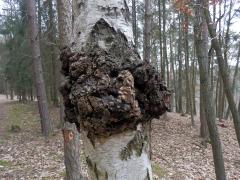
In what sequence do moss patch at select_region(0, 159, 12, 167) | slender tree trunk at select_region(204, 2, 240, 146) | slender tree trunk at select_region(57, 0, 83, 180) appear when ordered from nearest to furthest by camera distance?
slender tree trunk at select_region(57, 0, 83, 180) < slender tree trunk at select_region(204, 2, 240, 146) < moss patch at select_region(0, 159, 12, 167)

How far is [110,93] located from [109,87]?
21 mm

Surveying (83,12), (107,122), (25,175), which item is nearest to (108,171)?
(107,122)

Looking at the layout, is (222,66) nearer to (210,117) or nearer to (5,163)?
(210,117)

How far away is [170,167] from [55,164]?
3322 mm

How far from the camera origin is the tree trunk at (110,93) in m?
1.06

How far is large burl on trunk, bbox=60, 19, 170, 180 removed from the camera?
1.06 m

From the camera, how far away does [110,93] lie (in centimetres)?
107

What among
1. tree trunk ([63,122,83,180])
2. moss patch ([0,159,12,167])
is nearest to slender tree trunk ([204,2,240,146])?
tree trunk ([63,122,83,180])

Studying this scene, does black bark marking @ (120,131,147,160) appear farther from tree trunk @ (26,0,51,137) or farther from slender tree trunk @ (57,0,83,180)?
tree trunk @ (26,0,51,137)

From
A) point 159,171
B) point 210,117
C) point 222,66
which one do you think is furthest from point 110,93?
point 159,171

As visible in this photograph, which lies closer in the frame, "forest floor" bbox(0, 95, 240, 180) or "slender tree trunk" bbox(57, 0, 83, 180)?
"slender tree trunk" bbox(57, 0, 83, 180)

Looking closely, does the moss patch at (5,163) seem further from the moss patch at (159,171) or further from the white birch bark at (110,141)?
the white birch bark at (110,141)

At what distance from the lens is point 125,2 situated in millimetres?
1226

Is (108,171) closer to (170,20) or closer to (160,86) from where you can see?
(160,86)
